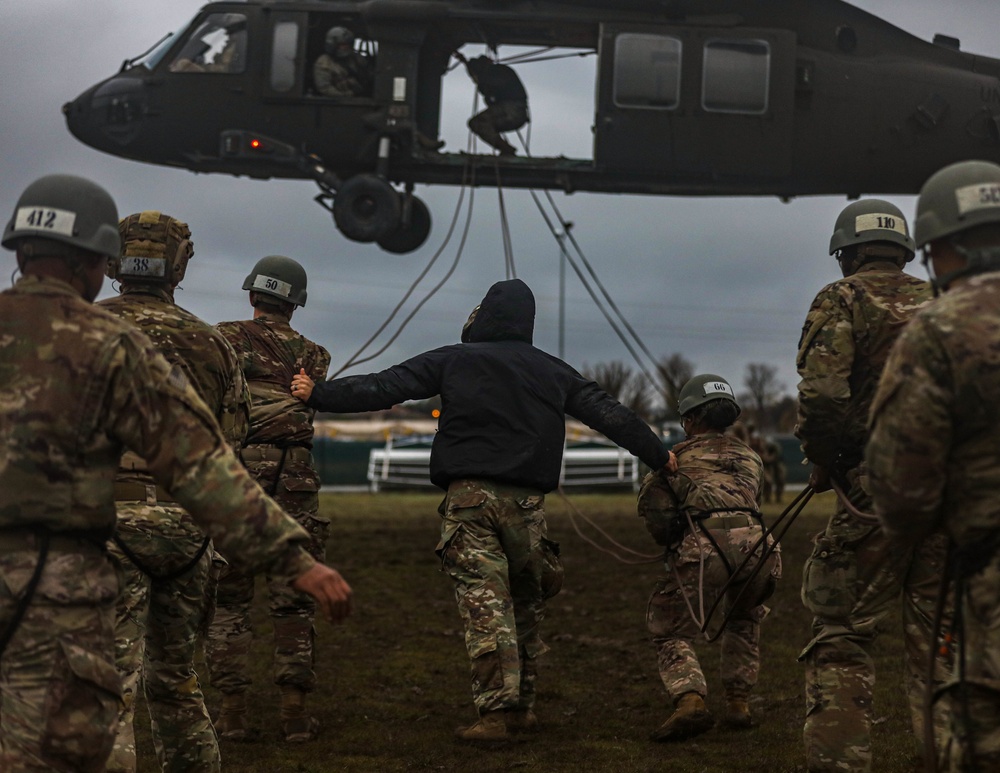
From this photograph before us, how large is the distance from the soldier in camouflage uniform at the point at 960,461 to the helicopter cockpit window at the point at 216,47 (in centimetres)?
1448

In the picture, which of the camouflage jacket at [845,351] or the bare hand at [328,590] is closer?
the bare hand at [328,590]

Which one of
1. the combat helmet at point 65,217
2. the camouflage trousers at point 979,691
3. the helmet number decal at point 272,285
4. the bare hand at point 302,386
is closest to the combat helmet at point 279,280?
the helmet number decal at point 272,285

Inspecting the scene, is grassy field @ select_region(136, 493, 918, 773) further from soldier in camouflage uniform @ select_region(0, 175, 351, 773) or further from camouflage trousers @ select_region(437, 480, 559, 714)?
soldier in camouflage uniform @ select_region(0, 175, 351, 773)

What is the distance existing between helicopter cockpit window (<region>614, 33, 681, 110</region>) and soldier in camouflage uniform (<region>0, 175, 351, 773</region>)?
1368 cm

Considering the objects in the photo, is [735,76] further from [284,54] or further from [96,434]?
[96,434]

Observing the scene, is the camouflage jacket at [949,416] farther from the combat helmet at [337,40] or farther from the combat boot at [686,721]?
the combat helmet at [337,40]

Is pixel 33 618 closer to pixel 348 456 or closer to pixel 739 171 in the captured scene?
pixel 739 171

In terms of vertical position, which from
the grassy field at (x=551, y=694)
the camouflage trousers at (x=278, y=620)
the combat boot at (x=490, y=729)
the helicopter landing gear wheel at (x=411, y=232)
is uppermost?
the helicopter landing gear wheel at (x=411, y=232)

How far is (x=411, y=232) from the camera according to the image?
17250 millimetres

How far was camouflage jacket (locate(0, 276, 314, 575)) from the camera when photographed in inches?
138

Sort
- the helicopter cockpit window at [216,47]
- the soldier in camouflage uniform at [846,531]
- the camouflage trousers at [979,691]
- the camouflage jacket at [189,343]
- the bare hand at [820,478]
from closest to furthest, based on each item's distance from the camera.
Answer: the camouflage trousers at [979,691] < the camouflage jacket at [189,343] < the soldier in camouflage uniform at [846,531] < the bare hand at [820,478] < the helicopter cockpit window at [216,47]

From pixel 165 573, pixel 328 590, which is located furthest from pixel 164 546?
pixel 328 590

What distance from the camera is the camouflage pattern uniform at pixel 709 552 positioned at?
22.8 feet

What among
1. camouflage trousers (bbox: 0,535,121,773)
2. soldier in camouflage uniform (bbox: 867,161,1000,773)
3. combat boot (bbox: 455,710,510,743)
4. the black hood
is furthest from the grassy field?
soldier in camouflage uniform (bbox: 867,161,1000,773)
